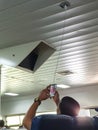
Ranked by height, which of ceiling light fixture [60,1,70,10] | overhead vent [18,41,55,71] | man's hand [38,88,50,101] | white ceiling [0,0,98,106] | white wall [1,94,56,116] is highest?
ceiling light fixture [60,1,70,10]

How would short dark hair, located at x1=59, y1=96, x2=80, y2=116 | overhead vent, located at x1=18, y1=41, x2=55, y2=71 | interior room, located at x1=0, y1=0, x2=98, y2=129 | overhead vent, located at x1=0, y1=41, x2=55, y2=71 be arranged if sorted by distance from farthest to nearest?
overhead vent, located at x1=18, y1=41, x2=55, y2=71 < overhead vent, located at x1=0, y1=41, x2=55, y2=71 < interior room, located at x1=0, y1=0, x2=98, y2=129 < short dark hair, located at x1=59, y1=96, x2=80, y2=116

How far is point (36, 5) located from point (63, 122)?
66.8 inches

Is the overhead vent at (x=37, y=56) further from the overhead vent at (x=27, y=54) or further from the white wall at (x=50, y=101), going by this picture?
the white wall at (x=50, y=101)

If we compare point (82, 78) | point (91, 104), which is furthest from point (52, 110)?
point (82, 78)

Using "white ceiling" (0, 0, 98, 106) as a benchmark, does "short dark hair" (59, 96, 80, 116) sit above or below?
below

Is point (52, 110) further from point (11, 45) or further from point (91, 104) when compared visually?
point (11, 45)

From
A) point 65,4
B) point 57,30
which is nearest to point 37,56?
point 57,30

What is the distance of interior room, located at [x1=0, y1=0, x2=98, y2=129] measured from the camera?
117 inches

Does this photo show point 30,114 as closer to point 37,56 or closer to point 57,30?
point 57,30

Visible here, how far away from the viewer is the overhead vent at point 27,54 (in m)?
3.96

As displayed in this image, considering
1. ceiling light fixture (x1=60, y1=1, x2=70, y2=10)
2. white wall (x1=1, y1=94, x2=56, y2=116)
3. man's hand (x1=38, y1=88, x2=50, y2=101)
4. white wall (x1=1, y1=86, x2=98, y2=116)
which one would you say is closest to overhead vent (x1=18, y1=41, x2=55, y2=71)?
ceiling light fixture (x1=60, y1=1, x2=70, y2=10)

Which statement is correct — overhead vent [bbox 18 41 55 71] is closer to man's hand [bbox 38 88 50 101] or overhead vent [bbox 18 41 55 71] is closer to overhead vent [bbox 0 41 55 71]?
overhead vent [bbox 0 41 55 71]

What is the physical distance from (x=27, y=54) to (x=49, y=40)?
42cm

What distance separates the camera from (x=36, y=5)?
9.41 feet
